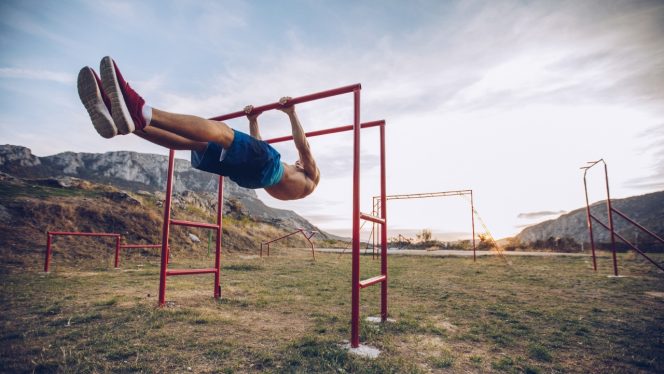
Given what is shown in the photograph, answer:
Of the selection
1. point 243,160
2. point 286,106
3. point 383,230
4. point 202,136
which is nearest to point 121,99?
point 202,136

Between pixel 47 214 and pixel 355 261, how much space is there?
1348cm

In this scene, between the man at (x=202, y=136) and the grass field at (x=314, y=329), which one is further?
the grass field at (x=314, y=329)

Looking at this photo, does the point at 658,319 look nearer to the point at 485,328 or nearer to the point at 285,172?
the point at 485,328

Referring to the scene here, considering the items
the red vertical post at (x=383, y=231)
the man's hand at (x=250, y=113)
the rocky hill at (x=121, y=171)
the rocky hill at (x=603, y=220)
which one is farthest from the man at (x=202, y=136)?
the rocky hill at (x=603, y=220)

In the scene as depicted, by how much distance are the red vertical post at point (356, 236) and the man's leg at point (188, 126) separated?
4.15 feet

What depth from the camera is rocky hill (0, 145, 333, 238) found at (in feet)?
155

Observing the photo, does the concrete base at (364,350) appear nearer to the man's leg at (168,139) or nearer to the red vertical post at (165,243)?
the man's leg at (168,139)

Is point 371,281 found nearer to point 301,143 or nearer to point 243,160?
point 301,143

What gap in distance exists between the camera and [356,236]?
9.93ft

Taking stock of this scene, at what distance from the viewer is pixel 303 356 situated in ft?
8.74

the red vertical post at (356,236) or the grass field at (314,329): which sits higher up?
the red vertical post at (356,236)

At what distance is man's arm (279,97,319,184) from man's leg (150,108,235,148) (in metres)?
0.98

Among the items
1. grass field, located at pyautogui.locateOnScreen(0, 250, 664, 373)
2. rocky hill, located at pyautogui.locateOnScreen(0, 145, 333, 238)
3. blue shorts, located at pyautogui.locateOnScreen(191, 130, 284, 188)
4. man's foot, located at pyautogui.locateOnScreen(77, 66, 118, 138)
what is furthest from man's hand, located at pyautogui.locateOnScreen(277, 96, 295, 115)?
rocky hill, located at pyautogui.locateOnScreen(0, 145, 333, 238)

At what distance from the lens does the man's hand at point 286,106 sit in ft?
12.2
